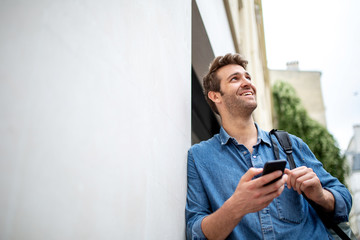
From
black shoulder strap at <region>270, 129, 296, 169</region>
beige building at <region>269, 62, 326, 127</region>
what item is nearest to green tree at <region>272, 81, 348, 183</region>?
beige building at <region>269, 62, 326, 127</region>

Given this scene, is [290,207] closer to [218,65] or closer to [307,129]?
[218,65]

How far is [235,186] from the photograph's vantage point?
1.74 meters

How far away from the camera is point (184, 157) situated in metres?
1.91

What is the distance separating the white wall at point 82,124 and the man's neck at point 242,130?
81cm

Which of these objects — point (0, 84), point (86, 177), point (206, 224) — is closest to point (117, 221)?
point (86, 177)

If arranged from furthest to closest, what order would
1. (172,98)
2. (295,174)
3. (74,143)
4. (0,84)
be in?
(172,98) → (295,174) → (74,143) → (0,84)

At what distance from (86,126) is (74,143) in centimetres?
8

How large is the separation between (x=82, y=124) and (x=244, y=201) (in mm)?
940

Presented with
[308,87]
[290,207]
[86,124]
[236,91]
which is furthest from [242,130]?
[308,87]

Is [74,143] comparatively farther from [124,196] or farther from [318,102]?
[318,102]

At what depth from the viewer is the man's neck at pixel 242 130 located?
6.88 ft

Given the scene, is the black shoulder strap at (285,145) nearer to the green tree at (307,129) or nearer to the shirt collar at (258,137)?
the shirt collar at (258,137)

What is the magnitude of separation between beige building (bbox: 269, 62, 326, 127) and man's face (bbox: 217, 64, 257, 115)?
67.4ft

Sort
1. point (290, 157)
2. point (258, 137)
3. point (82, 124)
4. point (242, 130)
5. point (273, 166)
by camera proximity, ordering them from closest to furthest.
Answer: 1. point (82, 124)
2. point (273, 166)
3. point (290, 157)
4. point (258, 137)
5. point (242, 130)
